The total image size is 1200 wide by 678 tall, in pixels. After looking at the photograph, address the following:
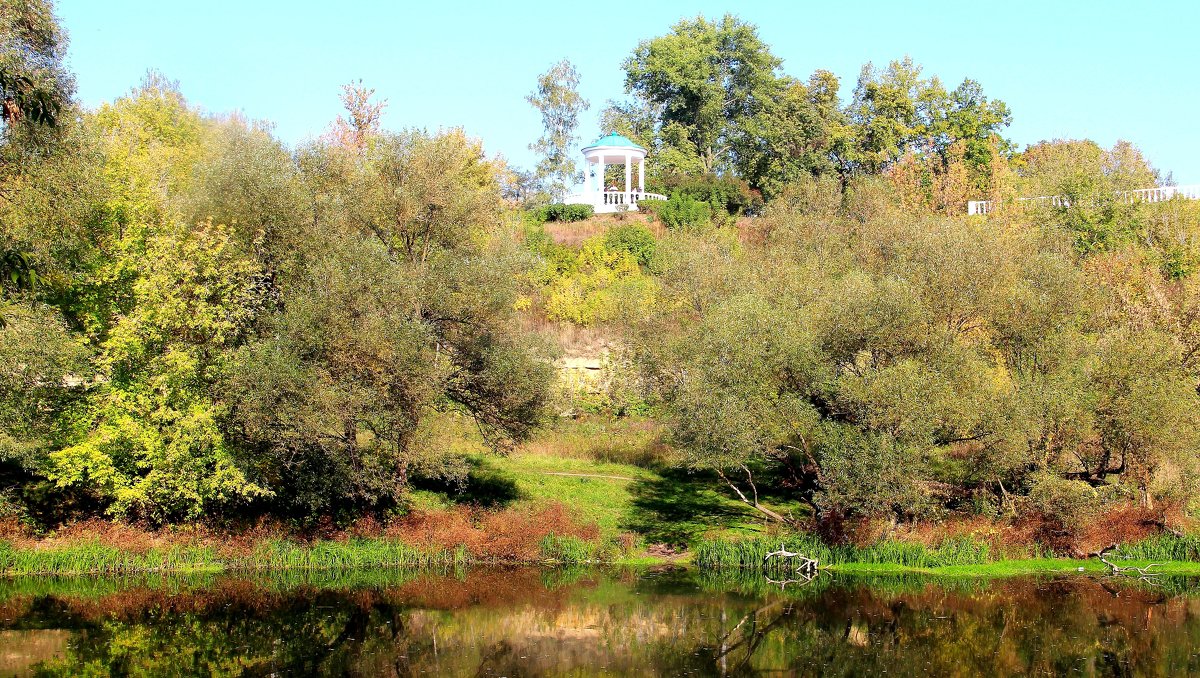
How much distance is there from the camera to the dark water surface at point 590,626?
21.5 meters

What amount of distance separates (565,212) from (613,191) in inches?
171

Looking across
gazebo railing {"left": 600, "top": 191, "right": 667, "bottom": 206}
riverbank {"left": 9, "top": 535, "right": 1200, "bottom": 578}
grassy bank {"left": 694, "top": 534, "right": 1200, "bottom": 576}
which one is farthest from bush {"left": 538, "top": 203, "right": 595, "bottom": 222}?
grassy bank {"left": 694, "top": 534, "right": 1200, "bottom": 576}

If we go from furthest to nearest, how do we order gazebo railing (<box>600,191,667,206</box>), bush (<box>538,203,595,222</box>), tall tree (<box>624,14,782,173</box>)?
tall tree (<box>624,14,782,173</box>) < gazebo railing (<box>600,191,667,206</box>) < bush (<box>538,203,595,222</box>)

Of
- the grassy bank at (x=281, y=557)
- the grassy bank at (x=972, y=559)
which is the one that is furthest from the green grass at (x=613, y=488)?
the grassy bank at (x=972, y=559)

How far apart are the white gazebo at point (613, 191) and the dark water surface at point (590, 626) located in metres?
37.1

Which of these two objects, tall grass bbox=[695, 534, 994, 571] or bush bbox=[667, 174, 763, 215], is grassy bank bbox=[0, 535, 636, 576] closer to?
tall grass bbox=[695, 534, 994, 571]

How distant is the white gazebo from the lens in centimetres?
6406

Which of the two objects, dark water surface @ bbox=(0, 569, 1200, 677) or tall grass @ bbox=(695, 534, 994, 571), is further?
tall grass @ bbox=(695, 534, 994, 571)

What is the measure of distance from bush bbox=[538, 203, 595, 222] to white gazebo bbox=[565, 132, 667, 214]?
1.40 meters

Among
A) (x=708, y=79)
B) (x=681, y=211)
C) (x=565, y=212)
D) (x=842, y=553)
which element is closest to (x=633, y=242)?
(x=681, y=211)

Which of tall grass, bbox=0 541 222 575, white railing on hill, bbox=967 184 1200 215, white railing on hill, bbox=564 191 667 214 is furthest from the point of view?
white railing on hill, bbox=564 191 667 214

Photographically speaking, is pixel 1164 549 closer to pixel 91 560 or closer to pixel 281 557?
pixel 281 557

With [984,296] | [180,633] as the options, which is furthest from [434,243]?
[984,296]

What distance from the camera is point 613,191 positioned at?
65000mm
